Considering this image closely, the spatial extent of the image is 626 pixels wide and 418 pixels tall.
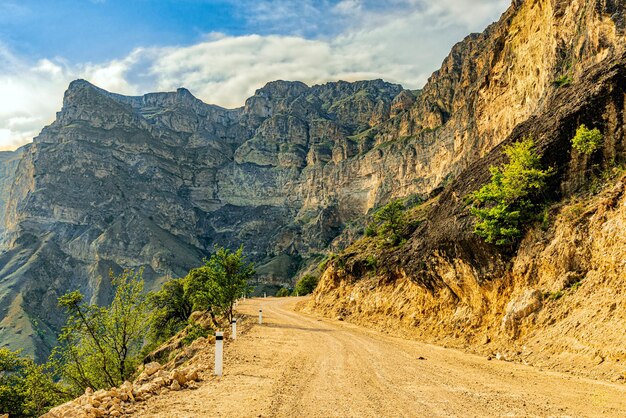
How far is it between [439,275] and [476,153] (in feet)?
215

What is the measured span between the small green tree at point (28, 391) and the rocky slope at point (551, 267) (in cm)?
2001

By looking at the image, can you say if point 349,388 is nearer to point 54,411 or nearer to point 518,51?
point 54,411

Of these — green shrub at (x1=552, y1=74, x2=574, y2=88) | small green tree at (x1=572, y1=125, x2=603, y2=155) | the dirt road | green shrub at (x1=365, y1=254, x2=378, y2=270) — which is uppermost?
green shrub at (x1=552, y1=74, x2=574, y2=88)

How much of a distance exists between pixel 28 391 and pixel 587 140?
34.1 meters

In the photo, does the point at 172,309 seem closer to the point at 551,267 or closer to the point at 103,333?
the point at 103,333

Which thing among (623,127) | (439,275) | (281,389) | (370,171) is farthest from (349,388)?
(370,171)

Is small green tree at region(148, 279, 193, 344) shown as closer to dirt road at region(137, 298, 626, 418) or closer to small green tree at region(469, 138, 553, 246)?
dirt road at region(137, 298, 626, 418)

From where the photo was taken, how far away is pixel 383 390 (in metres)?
7.94

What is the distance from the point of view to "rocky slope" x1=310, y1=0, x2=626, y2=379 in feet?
36.0

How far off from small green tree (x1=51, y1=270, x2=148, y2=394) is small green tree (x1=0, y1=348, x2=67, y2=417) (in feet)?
11.6

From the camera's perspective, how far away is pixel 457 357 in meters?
12.9

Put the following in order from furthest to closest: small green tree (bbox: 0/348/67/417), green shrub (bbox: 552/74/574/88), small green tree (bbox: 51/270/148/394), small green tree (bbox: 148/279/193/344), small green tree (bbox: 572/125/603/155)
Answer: small green tree (bbox: 148/279/193/344)
small green tree (bbox: 0/348/67/417)
green shrub (bbox: 552/74/574/88)
small green tree (bbox: 51/270/148/394)
small green tree (bbox: 572/125/603/155)

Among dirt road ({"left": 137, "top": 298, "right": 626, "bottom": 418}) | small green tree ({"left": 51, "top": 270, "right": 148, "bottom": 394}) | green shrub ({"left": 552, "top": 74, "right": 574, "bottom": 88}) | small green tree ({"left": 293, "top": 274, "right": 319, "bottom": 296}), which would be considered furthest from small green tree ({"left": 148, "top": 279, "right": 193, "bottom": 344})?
small green tree ({"left": 293, "top": 274, "right": 319, "bottom": 296})

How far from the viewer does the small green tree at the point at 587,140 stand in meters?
15.6
